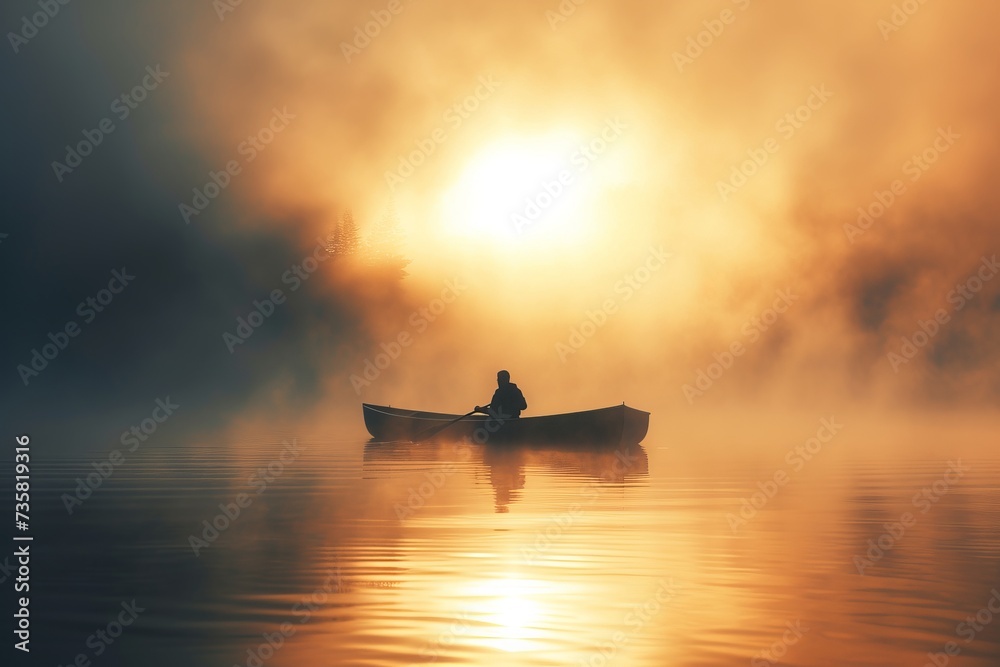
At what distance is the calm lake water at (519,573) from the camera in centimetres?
957

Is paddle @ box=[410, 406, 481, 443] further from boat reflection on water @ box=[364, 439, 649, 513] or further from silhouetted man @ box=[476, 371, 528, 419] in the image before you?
silhouetted man @ box=[476, 371, 528, 419]

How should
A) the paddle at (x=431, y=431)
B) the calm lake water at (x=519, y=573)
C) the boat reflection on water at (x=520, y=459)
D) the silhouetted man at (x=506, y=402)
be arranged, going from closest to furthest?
the calm lake water at (x=519, y=573) < the boat reflection on water at (x=520, y=459) < the silhouetted man at (x=506, y=402) < the paddle at (x=431, y=431)

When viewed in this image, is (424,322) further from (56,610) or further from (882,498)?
(56,610)

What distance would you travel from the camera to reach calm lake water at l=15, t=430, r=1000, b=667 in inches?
377

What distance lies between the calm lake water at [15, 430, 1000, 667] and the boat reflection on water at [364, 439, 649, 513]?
1.82 m

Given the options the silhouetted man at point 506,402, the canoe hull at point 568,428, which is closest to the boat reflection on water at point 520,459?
the canoe hull at point 568,428

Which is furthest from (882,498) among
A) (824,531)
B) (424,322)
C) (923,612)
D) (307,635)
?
(424,322)

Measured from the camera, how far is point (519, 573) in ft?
42.6

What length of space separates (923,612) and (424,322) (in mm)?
138002

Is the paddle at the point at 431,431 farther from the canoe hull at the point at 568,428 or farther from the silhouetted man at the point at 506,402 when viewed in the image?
the silhouetted man at the point at 506,402

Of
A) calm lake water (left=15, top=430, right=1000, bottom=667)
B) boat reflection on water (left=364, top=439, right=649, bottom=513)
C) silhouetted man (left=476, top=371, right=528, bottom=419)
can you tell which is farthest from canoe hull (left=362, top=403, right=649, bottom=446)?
calm lake water (left=15, top=430, right=1000, bottom=667)

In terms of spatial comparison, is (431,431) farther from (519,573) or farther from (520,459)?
(519,573)

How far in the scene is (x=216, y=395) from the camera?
12181cm

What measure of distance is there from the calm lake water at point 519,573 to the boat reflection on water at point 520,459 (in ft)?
5.98
